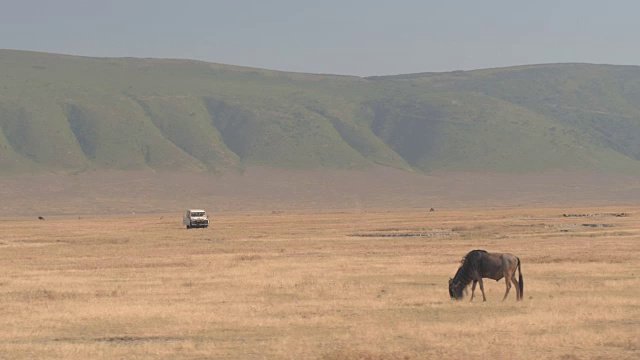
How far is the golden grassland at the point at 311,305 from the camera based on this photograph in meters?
19.8

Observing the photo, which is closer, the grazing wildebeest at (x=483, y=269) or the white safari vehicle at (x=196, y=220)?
the grazing wildebeest at (x=483, y=269)

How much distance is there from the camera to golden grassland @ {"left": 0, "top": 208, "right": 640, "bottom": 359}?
19844 mm

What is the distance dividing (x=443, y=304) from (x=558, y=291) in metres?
4.78

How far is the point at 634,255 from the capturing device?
1731 inches

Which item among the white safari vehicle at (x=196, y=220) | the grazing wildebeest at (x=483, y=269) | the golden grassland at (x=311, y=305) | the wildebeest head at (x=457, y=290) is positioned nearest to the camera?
the golden grassland at (x=311, y=305)

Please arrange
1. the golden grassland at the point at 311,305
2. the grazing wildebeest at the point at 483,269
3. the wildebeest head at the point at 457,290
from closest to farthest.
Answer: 1. the golden grassland at the point at 311,305
2. the grazing wildebeest at the point at 483,269
3. the wildebeest head at the point at 457,290

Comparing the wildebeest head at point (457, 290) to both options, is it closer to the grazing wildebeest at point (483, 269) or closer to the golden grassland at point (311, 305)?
the grazing wildebeest at point (483, 269)

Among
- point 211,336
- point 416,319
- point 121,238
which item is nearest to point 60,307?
point 211,336

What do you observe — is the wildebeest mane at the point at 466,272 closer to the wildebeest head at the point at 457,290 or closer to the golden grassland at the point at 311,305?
the wildebeest head at the point at 457,290

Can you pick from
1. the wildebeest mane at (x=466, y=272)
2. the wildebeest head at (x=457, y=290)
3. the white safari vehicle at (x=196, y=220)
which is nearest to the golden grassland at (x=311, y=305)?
the wildebeest head at (x=457, y=290)

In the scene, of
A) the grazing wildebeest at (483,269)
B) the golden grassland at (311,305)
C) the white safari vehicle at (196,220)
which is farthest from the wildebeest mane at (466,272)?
the white safari vehicle at (196,220)

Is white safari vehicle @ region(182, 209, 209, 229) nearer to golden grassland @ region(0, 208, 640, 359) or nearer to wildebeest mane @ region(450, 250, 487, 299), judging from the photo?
golden grassland @ region(0, 208, 640, 359)

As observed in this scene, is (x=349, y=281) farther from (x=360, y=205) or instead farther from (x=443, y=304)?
(x=360, y=205)

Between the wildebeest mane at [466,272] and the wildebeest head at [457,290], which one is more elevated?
the wildebeest mane at [466,272]
